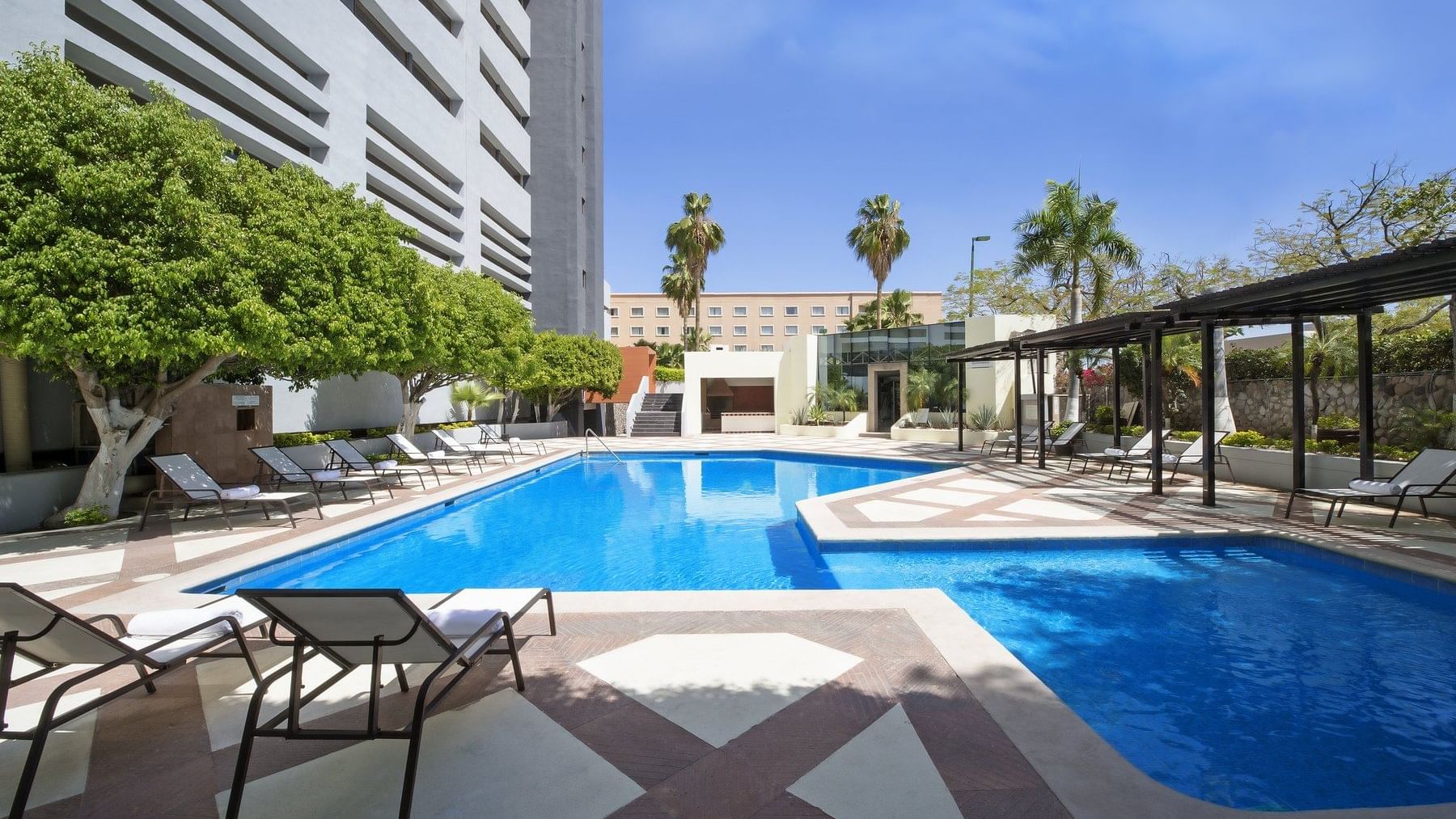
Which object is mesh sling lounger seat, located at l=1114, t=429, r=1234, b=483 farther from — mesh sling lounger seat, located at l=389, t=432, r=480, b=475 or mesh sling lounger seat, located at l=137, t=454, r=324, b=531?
mesh sling lounger seat, located at l=389, t=432, r=480, b=475

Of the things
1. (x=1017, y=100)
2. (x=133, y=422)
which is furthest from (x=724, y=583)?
(x=1017, y=100)

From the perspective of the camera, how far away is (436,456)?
1586 centimetres

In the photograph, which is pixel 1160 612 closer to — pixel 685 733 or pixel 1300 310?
pixel 685 733

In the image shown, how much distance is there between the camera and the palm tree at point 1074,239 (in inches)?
633

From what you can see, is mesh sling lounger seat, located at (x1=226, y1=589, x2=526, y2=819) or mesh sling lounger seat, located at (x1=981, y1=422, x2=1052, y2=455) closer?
mesh sling lounger seat, located at (x1=226, y1=589, x2=526, y2=819)

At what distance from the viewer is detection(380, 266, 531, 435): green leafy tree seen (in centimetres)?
1170

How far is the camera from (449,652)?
8.87ft

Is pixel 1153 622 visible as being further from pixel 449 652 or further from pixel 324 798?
pixel 324 798

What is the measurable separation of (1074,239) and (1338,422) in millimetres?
6629

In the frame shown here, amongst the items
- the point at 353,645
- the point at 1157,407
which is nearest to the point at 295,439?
the point at 353,645

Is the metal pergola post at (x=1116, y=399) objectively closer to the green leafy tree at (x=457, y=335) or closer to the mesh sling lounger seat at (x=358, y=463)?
the green leafy tree at (x=457, y=335)

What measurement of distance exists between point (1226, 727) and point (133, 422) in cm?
1145

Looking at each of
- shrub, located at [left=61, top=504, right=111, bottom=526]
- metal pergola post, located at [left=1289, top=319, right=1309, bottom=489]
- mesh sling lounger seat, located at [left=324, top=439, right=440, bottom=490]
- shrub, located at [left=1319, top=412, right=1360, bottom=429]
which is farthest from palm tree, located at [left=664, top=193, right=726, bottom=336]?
shrub, located at [left=61, top=504, right=111, bottom=526]

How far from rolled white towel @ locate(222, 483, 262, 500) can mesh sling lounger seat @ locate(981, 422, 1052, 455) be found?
14319mm
